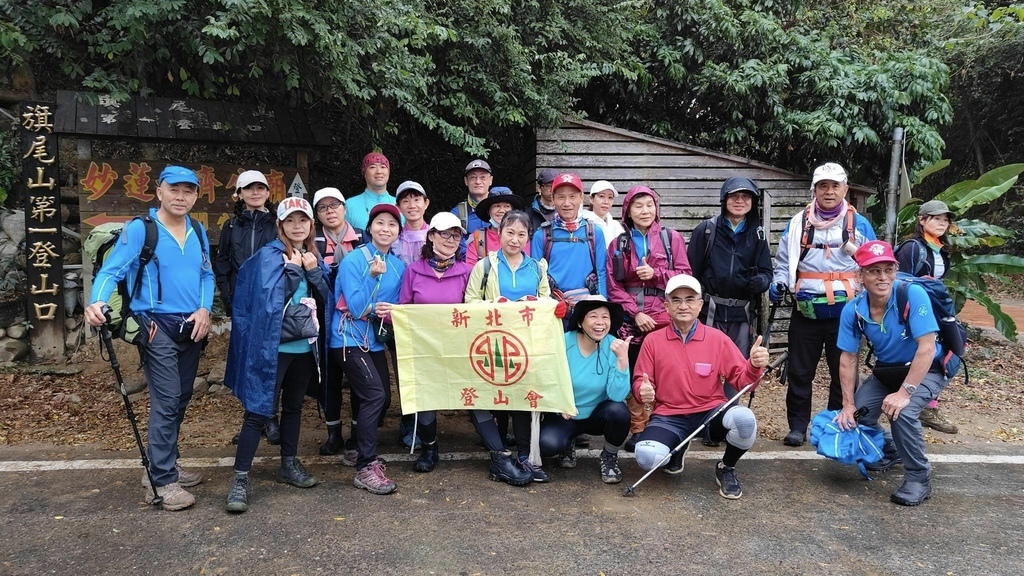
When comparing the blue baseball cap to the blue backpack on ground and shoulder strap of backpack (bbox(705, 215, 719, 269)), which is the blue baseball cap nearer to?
shoulder strap of backpack (bbox(705, 215, 719, 269))

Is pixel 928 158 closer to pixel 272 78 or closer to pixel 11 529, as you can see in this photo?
pixel 272 78

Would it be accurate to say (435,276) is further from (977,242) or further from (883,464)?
(977,242)

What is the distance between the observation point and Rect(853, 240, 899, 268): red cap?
14.1 ft

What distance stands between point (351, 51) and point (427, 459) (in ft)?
12.1

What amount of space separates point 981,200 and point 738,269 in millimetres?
5440

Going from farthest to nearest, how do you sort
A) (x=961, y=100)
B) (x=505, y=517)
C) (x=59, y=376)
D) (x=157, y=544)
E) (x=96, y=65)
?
(x=961, y=100)
(x=59, y=376)
(x=96, y=65)
(x=505, y=517)
(x=157, y=544)

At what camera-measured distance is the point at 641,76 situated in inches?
328

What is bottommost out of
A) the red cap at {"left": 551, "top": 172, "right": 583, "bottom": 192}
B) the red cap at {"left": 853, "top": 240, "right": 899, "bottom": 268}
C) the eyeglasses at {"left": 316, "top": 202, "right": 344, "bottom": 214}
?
the red cap at {"left": 853, "top": 240, "right": 899, "bottom": 268}

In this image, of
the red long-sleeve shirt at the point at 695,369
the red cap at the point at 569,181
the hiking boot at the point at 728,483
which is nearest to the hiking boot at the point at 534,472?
the red long-sleeve shirt at the point at 695,369

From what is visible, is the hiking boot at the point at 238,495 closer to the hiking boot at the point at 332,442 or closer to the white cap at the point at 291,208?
the hiking boot at the point at 332,442

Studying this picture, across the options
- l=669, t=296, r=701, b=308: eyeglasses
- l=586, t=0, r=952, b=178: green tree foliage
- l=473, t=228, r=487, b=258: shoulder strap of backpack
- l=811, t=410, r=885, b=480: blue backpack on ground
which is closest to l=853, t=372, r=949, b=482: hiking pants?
l=811, t=410, r=885, b=480: blue backpack on ground

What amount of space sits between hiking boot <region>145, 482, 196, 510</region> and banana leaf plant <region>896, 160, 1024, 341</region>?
8436 mm

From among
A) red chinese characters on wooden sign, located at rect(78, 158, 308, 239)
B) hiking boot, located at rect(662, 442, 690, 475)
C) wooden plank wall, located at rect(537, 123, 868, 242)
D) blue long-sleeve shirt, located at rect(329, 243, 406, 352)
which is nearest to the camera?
blue long-sleeve shirt, located at rect(329, 243, 406, 352)

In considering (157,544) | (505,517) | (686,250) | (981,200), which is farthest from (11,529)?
(981,200)
